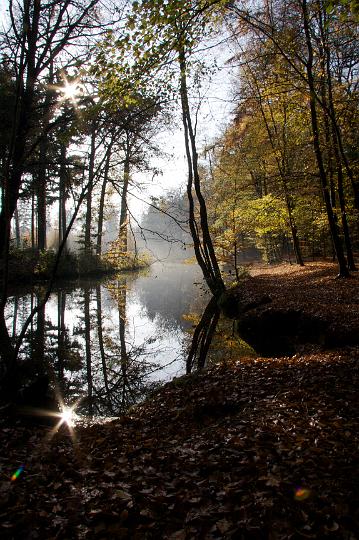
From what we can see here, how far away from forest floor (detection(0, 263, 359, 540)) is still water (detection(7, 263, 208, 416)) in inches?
66.7

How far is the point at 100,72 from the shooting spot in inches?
219

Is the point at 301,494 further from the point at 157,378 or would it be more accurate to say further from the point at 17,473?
the point at 157,378

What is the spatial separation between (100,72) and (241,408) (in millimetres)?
5724

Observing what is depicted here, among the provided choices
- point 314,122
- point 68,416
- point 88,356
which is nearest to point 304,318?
point 88,356

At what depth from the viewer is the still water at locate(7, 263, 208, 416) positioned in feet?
24.5

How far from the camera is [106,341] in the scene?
1095 centimetres

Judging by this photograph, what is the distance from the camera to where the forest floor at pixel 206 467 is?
9.48ft

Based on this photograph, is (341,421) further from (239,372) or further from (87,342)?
(87,342)

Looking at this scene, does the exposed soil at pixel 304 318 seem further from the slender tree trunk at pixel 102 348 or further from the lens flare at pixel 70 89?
the lens flare at pixel 70 89

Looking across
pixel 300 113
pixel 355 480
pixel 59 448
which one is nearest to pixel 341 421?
pixel 355 480

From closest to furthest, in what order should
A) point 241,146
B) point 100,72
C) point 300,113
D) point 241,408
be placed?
point 241,408 → point 100,72 → point 300,113 → point 241,146

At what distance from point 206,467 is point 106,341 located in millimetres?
7657

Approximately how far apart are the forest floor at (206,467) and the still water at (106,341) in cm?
169

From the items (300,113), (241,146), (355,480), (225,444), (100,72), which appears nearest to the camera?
(355,480)
